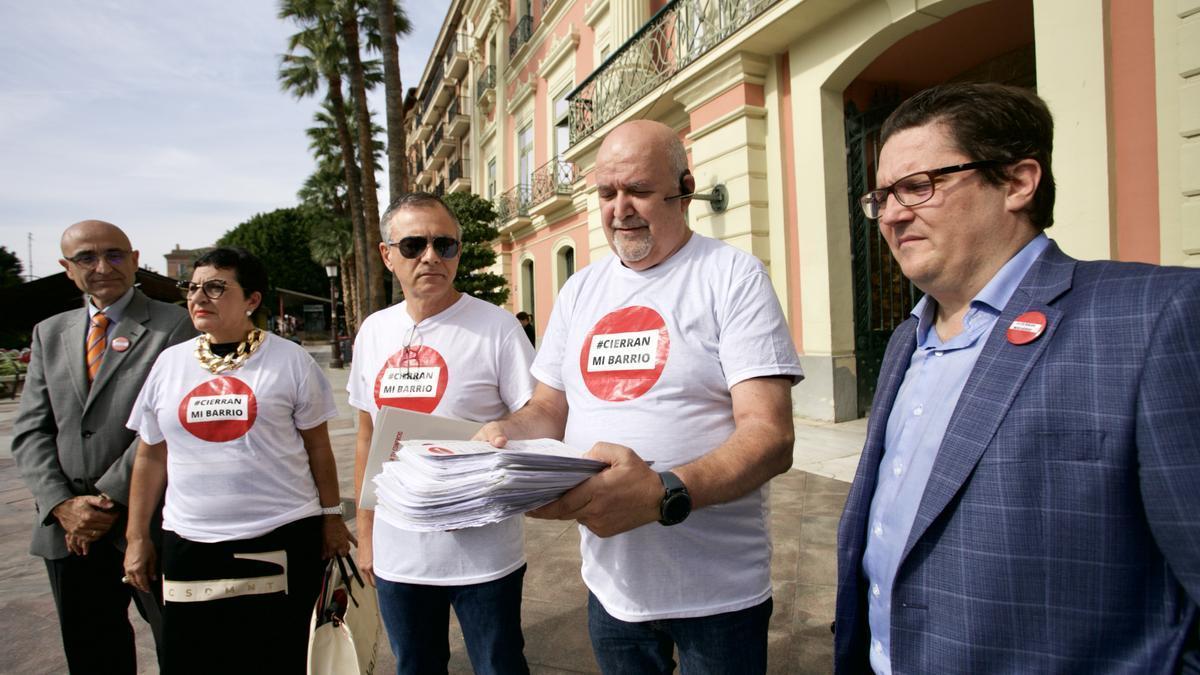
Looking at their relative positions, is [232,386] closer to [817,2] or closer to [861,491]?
[861,491]

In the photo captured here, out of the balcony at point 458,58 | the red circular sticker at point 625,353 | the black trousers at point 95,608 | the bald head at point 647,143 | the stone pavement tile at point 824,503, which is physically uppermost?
the balcony at point 458,58

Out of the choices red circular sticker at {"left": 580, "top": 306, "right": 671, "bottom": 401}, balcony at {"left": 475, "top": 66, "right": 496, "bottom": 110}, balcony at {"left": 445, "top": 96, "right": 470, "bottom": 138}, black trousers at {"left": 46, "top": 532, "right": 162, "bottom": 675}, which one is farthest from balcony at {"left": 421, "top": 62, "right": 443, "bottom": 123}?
red circular sticker at {"left": 580, "top": 306, "right": 671, "bottom": 401}

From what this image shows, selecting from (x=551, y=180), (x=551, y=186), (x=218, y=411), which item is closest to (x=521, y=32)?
(x=551, y=180)

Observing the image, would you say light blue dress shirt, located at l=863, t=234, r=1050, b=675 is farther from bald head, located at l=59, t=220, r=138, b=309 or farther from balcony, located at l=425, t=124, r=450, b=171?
balcony, located at l=425, t=124, r=450, b=171

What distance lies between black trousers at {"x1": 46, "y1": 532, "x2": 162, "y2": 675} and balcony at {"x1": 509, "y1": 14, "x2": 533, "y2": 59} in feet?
63.4

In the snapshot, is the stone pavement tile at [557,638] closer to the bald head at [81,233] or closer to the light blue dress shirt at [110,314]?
the light blue dress shirt at [110,314]

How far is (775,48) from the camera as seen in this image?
8.25 metres

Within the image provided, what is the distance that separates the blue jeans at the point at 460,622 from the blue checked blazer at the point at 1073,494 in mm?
1255

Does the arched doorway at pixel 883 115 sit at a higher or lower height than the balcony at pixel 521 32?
lower

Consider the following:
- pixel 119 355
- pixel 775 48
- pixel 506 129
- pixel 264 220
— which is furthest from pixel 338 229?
pixel 119 355

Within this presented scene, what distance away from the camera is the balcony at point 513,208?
63.5ft

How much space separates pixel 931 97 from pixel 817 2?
276 inches

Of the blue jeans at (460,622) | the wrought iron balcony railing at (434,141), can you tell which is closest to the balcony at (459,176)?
the wrought iron balcony railing at (434,141)

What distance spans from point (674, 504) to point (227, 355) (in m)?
2.10
